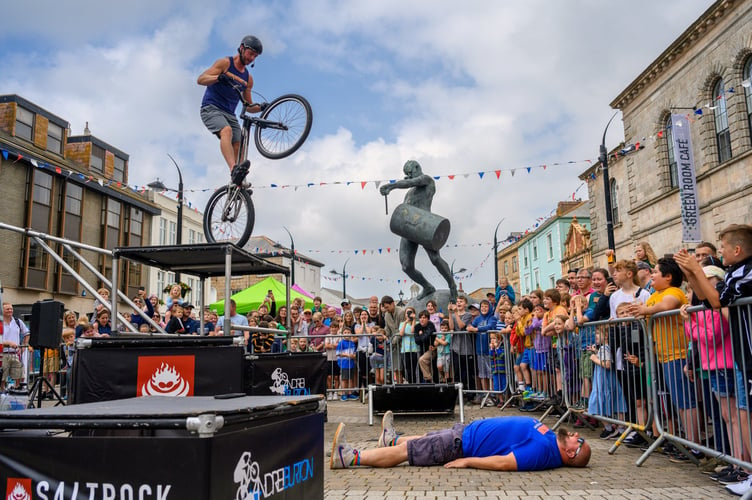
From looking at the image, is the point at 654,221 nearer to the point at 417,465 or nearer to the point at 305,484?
the point at 417,465

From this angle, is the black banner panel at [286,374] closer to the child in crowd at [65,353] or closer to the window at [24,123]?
the child in crowd at [65,353]

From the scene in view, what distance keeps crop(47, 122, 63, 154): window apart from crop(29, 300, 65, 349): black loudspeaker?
30.4 m

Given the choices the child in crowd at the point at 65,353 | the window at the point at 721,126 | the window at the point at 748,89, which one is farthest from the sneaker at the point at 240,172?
the window at the point at 721,126

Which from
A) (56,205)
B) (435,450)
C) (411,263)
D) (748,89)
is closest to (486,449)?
(435,450)

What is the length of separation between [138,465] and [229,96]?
6.29 metres

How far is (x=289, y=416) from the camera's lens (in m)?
2.65

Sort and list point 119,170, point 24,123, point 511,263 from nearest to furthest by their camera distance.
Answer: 1. point 24,123
2. point 119,170
3. point 511,263

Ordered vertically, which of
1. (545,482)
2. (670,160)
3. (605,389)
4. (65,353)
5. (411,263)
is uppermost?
(670,160)

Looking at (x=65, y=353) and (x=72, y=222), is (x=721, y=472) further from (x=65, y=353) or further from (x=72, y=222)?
(x=72, y=222)

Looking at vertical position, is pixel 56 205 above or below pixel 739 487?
above

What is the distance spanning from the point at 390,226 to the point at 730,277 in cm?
986

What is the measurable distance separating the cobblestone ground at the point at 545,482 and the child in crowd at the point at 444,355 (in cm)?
464

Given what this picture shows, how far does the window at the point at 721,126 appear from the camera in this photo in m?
22.9

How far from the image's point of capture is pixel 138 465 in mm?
2070
